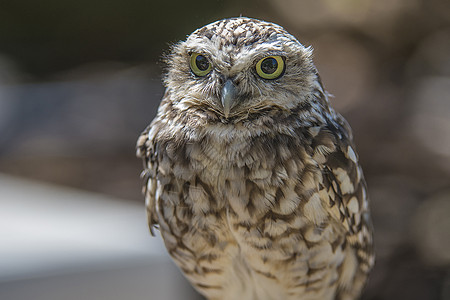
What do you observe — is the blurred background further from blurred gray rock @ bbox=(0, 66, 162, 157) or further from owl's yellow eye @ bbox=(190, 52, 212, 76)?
owl's yellow eye @ bbox=(190, 52, 212, 76)

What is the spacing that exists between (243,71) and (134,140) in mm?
3755

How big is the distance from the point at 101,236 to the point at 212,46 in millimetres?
2352

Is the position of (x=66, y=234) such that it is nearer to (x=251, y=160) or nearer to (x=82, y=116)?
(x=82, y=116)

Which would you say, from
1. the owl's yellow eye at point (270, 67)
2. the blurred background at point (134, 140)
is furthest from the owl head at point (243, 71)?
the blurred background at point (134, 140)

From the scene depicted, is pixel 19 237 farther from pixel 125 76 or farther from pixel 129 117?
pixel 125 76

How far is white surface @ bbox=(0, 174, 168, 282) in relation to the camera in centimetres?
330

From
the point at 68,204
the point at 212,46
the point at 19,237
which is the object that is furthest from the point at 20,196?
the point at 212,46

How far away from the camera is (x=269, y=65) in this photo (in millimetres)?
1663

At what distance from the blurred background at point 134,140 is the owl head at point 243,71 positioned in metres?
1.20

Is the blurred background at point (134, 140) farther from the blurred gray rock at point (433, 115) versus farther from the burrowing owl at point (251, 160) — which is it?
the burrowing owl at point (251, 160)

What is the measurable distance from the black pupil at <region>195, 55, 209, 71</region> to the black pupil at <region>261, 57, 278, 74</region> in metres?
0.17

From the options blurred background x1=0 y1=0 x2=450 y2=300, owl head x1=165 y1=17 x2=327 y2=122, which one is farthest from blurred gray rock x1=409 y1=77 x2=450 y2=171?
owl head x1=165 y1=17 x2=327 y2=122

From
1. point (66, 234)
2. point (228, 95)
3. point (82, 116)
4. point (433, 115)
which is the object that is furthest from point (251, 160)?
point (82, 116)

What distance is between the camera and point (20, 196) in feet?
14.6
